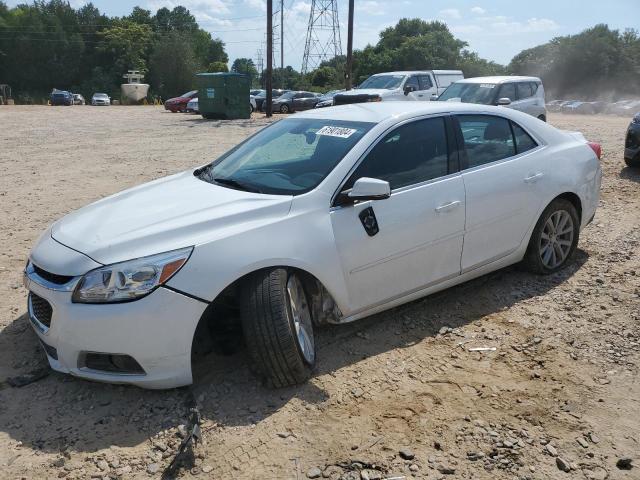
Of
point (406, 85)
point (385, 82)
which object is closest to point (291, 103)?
point (385, 82)

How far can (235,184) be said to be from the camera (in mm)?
3877

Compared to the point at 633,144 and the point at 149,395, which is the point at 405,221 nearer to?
the point at 149,395

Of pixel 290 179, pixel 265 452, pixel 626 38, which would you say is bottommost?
pixel 265 452

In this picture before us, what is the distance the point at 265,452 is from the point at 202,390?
2.21 ft

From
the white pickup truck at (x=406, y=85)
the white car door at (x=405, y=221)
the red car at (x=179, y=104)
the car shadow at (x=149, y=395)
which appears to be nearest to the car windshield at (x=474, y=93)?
the white pickup truck at (x=406, y=85)

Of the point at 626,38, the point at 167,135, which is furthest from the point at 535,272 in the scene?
the point at 626,38

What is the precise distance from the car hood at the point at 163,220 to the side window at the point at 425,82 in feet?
53.5

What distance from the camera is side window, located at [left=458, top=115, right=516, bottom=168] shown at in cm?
429

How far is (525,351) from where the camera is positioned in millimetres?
3797

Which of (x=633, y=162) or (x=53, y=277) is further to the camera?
(x=633, y=162)

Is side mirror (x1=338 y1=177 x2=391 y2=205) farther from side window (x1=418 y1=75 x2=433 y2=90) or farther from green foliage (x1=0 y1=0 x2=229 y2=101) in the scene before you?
green foliage (x1=0 y1=0 x2=229 y2=101)

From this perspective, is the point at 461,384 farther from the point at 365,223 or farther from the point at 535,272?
the point at 535,272

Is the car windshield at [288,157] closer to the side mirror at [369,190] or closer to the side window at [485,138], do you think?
the side mirror at [369,190]

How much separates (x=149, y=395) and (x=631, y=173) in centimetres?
919
